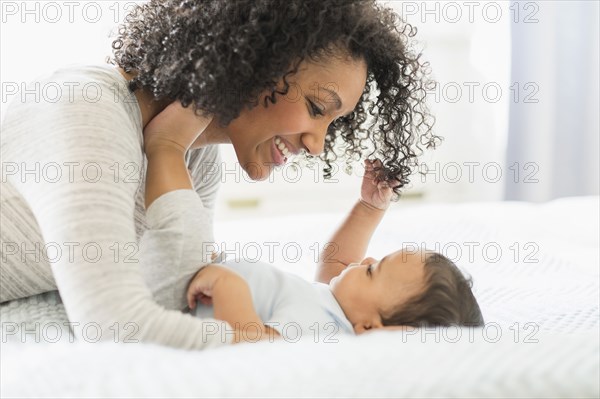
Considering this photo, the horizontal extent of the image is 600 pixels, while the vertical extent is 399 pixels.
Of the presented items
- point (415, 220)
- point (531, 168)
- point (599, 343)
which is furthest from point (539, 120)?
point (599, 343)

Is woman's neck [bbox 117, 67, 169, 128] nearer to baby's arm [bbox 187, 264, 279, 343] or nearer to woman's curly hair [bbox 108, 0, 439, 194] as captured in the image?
woman's curly hair [bbox 108, 0, 439, 194]

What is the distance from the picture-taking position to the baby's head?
3.36 feet

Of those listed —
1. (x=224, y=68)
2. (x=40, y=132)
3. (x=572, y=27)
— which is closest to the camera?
(x=40, y=132)

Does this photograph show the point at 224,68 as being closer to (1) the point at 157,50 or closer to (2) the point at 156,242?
(1) the point at 157,50

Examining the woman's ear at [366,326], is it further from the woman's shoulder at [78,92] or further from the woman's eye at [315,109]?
the woman's shoulder at [78,92]

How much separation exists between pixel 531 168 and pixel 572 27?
577 millimetres

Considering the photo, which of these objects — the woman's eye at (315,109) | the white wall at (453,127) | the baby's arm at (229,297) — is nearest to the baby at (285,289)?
the baby's arm at (229,297)

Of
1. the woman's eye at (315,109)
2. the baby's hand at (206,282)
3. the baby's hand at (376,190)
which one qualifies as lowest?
the baby's hand at (206,282)

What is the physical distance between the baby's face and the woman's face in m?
0.23

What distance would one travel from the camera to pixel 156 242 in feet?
3.18

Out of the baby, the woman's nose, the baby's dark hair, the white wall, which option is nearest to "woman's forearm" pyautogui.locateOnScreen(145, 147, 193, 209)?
the baby

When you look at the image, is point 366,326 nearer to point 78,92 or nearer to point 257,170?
point 257,170

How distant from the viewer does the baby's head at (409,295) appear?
103 cm

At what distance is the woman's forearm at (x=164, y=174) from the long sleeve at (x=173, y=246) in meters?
0.02
